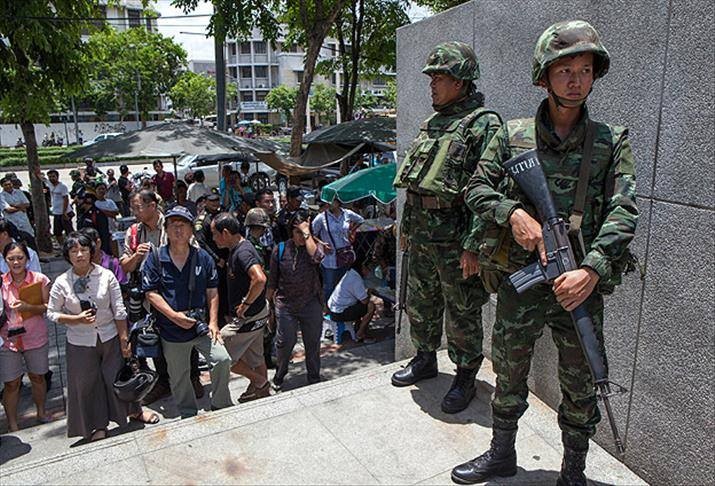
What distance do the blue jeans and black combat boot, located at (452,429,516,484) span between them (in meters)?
4.31

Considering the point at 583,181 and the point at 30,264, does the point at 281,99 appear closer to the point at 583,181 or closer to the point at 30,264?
the point at 30,264

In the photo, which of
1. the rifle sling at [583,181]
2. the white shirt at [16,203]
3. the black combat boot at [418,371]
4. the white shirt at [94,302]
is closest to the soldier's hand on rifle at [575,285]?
the rifle sling at [583,181]

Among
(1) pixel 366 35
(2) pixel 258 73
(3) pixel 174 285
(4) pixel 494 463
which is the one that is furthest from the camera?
(2) pixel 258 73

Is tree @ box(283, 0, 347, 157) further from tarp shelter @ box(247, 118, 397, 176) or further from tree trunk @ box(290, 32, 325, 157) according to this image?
tarp shelter @ box(247, 118, 397, 176)

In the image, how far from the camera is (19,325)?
4535 millimetres

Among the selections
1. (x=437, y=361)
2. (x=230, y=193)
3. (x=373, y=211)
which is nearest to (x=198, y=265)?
(x=437, y=361)

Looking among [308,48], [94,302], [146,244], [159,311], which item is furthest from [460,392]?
[308,48]

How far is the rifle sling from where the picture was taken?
2273 mm

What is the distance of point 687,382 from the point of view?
247cm

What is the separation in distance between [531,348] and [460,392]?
100 centimetres

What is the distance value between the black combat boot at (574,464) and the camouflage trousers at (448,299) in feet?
3.00

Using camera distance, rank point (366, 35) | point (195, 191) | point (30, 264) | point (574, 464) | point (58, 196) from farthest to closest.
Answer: point (366, 35) → point (58, 196) → point (195, 191) → point (30, 264) → point (574, 464)

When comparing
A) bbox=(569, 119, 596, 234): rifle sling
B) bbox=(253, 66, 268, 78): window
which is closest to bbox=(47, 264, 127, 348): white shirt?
bbox=(569, 119, 596, 234): rifle sling

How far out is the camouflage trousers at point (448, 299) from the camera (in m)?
3.28
